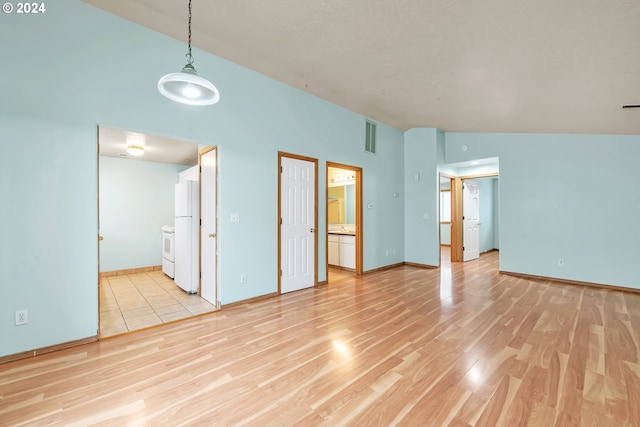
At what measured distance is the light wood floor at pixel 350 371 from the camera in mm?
1739

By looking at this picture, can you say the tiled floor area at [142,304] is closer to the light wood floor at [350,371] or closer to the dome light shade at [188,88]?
the light wood floor at [350,371]

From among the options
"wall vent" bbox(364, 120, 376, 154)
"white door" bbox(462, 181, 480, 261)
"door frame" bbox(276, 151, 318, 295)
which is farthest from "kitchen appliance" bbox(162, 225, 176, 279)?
"white door" bbox(462, 181, 480, 261)

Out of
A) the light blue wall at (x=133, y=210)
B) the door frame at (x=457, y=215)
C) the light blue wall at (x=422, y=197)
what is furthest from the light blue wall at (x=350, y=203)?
the light blue wall at (x=133, y=210)

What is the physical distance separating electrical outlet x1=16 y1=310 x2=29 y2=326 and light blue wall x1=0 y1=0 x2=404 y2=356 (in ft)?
0.12

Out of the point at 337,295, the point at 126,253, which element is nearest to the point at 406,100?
the point at 337,295

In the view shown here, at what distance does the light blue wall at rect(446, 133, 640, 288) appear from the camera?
14.7ft

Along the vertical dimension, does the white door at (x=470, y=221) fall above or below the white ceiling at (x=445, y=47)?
below

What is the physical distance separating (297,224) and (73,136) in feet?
9.50

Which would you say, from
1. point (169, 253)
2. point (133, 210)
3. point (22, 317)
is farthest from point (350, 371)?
point (133, 210)

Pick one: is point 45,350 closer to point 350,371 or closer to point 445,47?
point 350,371

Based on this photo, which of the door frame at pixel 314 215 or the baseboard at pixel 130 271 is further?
the baseboard at pixel 130 271

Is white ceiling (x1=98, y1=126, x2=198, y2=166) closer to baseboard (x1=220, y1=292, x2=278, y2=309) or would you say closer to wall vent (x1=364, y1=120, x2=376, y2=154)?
baseboard (x1=220, y1=292, x2=278, y2=309)

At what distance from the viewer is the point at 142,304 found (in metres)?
3.83

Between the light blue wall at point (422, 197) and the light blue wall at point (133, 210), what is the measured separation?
583cm
